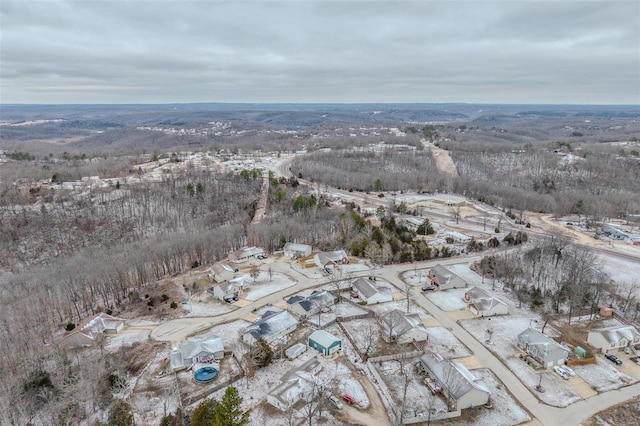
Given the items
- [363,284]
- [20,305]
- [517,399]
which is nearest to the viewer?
[517,399]

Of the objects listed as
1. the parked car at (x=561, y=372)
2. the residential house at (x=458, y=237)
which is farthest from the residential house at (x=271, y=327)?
the residential house at (x=458, y=237)

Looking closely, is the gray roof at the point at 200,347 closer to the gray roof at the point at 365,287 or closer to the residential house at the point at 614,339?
the gray roof at the point at 365,287

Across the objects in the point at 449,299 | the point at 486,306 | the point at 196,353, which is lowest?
the point at 449,299

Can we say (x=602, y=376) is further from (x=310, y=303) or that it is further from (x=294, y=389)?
(x=310, y=303)

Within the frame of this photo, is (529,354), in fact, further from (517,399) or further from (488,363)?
(517,399)

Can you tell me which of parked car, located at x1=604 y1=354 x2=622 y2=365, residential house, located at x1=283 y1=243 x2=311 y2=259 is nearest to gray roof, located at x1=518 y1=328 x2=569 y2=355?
parked car, located at x1=604 y1=354 x2=622 y2=365

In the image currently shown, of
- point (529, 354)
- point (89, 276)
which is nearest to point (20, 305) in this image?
point (89, 276)

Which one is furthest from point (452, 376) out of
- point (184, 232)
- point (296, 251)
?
point (184, 232)
